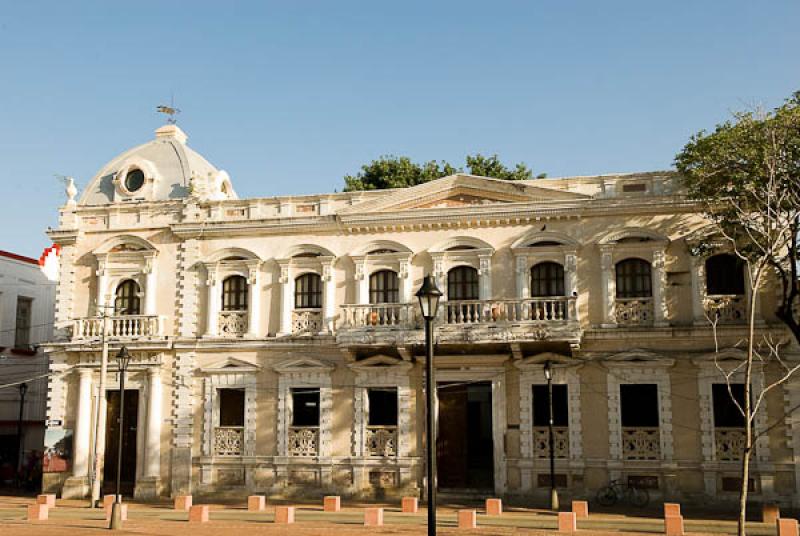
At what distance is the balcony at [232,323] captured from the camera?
2905cm

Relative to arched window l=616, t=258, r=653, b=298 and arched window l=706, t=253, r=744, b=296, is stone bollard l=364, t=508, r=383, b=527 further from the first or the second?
arched window l=706, t=253, r=744, b=296

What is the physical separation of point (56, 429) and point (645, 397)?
65.0 feet

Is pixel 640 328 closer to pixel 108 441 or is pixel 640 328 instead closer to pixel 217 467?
pixel 217 467

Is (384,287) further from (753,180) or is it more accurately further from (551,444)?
(753,180)

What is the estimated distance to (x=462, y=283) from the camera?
91.1 ft

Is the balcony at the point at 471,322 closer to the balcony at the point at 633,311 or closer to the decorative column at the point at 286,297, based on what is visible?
the balcony at the point at 633,311

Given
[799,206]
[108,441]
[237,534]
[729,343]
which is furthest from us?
[108,441]

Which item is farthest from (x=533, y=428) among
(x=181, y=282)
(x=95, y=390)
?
(x=95, y=390)

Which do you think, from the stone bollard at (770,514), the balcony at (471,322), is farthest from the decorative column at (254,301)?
the stone bollard at (770,514)

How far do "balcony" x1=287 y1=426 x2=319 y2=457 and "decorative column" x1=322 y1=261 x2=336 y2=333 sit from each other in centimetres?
334

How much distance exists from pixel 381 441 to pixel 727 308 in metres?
11.4

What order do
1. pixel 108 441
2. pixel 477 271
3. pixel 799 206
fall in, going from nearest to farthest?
pixel 799 206, pixel 477 271, pixel 108 441

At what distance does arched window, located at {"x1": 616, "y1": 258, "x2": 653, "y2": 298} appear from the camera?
26.3 m

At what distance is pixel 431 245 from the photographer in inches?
1100
